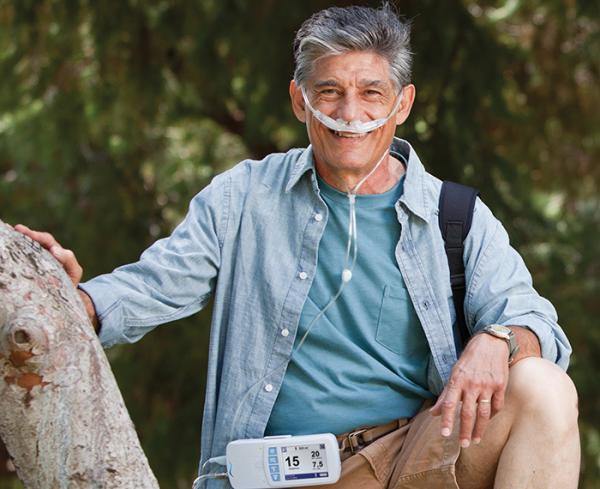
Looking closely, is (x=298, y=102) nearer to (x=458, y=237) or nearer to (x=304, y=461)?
(x=458, y=237)

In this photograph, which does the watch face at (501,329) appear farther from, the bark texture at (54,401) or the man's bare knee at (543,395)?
the bark texture at (54,401)

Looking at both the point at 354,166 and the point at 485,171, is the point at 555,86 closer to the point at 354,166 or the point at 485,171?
the point at 485,171

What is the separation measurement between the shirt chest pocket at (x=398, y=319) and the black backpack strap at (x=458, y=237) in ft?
0.35

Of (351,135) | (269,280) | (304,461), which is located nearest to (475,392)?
(304,461)

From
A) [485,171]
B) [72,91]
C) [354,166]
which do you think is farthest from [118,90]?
[354,166]

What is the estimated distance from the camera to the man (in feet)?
8.64

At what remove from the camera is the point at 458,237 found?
2.72 meters

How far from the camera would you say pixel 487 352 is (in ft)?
8.00

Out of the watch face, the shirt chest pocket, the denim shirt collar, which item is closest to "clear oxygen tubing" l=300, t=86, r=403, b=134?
the denim shirt collar

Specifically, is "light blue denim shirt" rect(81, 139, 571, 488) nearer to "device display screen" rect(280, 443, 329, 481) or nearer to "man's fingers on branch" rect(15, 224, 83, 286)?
"device display screen" rect(280, 443, 329, 481)

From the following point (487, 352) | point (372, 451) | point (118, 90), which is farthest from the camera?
point (118, 90)

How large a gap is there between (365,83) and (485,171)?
256cm

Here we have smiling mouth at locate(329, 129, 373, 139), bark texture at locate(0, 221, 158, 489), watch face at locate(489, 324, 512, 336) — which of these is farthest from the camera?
smiling mouth at locate(329, 129, 373, 139)

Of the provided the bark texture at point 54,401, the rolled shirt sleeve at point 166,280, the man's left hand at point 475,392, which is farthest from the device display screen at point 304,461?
the bark texture at point 54,401
